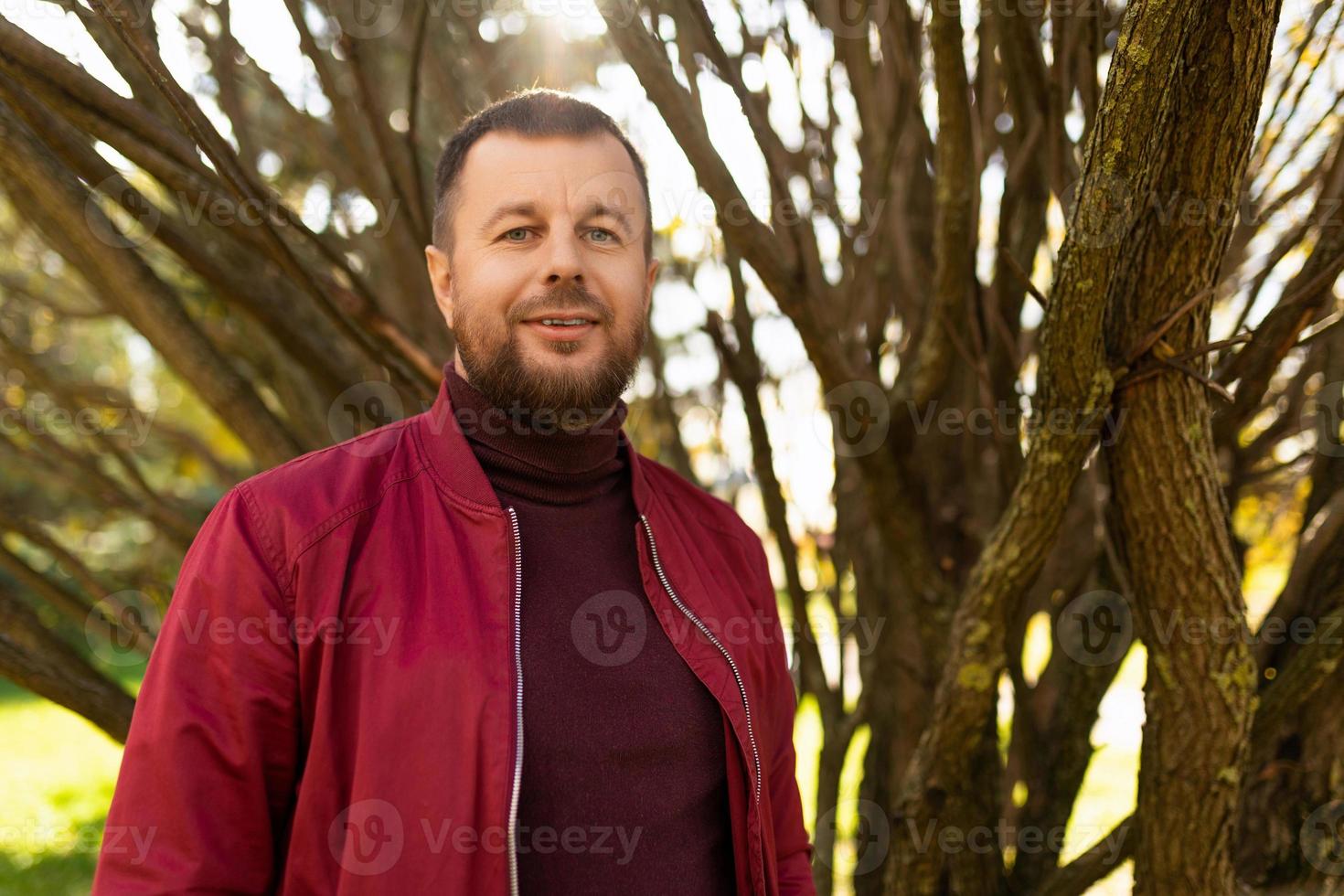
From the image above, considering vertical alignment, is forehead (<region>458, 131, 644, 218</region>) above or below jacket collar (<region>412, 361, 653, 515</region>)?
above

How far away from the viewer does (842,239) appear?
3068 millimetres

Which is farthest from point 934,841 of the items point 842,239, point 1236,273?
point 1236,273

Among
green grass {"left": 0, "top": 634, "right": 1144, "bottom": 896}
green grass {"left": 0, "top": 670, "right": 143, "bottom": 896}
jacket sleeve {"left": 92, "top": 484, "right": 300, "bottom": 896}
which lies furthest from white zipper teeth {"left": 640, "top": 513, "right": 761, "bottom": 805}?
green grass {"left": 0, "top": 670, "right": 143, "bottom": 896}

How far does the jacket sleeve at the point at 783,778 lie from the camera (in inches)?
79.7

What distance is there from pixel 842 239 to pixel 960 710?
4.73ft

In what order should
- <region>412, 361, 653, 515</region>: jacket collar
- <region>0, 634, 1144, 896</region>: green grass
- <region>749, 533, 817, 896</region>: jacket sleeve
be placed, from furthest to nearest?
<region>0, 634, 1144, 896</region>: green grass
<region>749, 533, 817, 896</region>: jacket sleeve
<region>412, 361, 653, 515</region>: jacket collar

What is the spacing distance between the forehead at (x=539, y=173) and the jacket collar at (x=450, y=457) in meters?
0.34

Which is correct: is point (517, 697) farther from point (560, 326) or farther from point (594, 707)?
point (560, 326)

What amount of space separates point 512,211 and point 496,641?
757mm

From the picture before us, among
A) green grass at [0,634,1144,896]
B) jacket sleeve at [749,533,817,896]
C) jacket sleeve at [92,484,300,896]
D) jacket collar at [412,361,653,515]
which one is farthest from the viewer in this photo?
green grass at [0,634,1144,896]

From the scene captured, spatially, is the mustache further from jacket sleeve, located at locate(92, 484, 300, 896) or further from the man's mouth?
jacket sleeve, located at locate(92, 484, 300, 896)

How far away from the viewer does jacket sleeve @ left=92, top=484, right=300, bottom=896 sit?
1433 mm

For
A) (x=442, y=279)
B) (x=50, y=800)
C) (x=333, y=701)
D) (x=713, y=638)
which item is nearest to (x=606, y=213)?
(x=442, y=279)

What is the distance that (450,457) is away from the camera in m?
1.80
